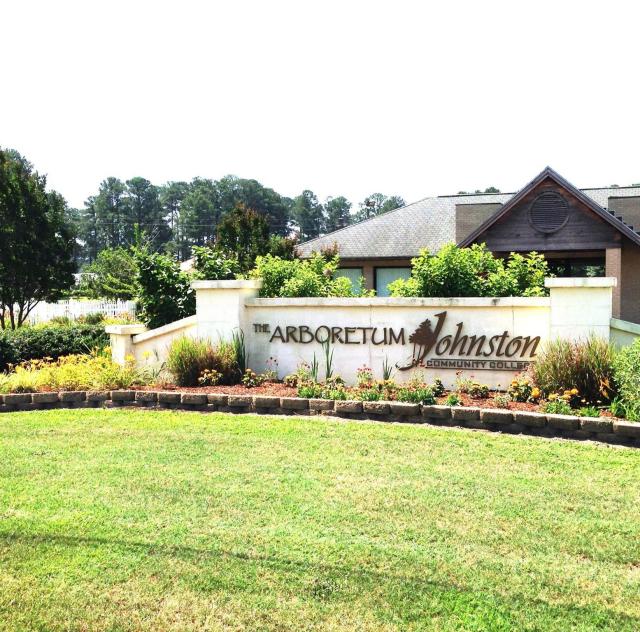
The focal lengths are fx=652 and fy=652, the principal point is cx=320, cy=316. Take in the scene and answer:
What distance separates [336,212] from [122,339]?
106653mm

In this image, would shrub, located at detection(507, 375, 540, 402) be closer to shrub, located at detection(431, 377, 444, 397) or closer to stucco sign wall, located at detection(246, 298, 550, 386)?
stucco sign wall, located at detection(246, 298, 550, 386)

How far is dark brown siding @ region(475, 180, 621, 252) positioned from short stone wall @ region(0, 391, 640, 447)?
40.5 ft

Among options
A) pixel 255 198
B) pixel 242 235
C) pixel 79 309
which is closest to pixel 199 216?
pixel 255 198

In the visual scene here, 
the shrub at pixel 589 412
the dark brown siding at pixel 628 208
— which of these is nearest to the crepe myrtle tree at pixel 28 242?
the shrub at pixel 589 412

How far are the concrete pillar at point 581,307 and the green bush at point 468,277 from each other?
1.01 metres

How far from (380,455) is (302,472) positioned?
0.96 m

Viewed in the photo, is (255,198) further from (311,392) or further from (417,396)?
(417,396)

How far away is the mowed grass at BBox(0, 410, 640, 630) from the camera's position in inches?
144

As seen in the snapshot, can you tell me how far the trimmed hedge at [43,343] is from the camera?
40.6 ft

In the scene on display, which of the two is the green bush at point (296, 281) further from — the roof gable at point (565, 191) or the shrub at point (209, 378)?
the roof gable at point (565, 191)

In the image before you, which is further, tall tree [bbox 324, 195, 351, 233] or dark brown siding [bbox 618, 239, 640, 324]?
tall tree [bbox 324, 195, 351, 233]

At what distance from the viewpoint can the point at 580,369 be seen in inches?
319

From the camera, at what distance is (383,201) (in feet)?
385

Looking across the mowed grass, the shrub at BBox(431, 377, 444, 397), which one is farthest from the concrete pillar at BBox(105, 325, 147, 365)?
the shrub at BBox(431, 377, 444, 397)
